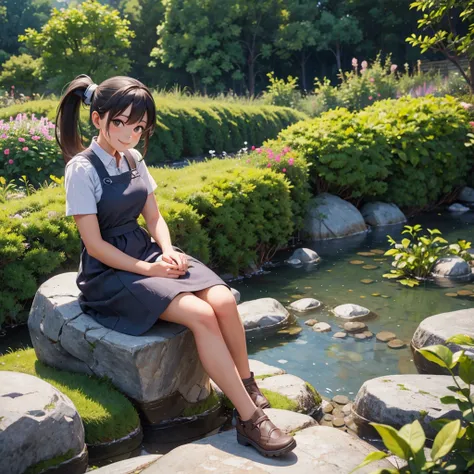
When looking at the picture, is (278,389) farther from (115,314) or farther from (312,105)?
(312,105)

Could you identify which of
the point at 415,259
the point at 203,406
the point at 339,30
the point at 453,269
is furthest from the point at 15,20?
the point at 203,406

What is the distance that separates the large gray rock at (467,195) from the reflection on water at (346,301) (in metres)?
2.42

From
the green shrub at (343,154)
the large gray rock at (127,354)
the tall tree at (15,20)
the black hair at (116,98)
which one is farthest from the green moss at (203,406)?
the tall tree at (15,20)

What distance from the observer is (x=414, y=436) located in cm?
215

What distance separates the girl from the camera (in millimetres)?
3484

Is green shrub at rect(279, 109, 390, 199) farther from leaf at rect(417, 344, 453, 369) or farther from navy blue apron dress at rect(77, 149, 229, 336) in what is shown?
leaf at rect(417, 344, 453, 369)

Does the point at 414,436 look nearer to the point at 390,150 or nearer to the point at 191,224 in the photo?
the point at 191,224

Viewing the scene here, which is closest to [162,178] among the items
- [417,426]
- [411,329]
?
[411,329]

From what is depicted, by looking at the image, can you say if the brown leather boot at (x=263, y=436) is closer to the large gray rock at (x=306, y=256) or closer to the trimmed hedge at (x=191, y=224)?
the trimmed hedge at (x=191, y=224)

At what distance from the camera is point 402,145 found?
1045cm

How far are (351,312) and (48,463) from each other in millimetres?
3561

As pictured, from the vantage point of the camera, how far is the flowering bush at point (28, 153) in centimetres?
969

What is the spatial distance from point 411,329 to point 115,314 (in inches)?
122

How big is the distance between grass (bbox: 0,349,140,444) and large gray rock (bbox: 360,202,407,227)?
6.98 m
